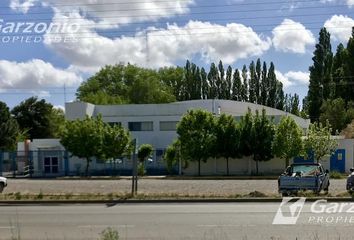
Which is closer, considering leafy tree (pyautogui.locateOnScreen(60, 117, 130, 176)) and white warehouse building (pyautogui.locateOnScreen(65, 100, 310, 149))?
leafy tree (pyautogui.locateOnScreen(60, 117, 130, 176))

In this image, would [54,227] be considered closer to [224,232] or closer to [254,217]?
[224,232]

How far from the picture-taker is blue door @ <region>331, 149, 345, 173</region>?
5094cm

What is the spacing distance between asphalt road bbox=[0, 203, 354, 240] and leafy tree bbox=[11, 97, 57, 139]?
7698 centimetres

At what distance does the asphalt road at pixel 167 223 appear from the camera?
11.2 meters

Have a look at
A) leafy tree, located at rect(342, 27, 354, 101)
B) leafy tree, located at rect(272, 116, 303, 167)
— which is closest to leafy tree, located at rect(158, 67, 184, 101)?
leafy tree, located at rect(342, 27, 354, 101)

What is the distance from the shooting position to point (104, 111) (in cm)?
6175

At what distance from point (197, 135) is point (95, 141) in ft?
31.7

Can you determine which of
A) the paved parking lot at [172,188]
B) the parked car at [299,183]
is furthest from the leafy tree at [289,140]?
the parked car at [299,183]

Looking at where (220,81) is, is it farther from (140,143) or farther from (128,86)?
(140,143)

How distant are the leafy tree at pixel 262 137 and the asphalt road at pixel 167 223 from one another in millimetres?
31662

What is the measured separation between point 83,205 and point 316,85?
66.9m

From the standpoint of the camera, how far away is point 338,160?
51.1 metres

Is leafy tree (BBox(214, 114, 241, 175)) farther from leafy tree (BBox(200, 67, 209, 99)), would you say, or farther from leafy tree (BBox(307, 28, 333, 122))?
leafy tree (BBox(200, 67, 209, 99))

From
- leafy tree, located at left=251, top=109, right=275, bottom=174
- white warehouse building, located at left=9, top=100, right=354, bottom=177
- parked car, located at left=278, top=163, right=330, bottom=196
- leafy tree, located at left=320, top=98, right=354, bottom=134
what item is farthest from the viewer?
leafy tree, located at left=320, top=98, right=354, bottom=134
